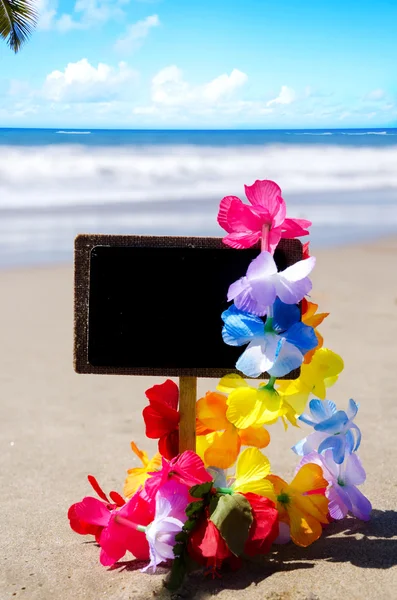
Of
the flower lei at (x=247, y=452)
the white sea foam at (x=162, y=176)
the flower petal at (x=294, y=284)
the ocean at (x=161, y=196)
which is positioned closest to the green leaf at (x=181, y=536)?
the flower lei at (x=247, y=452)

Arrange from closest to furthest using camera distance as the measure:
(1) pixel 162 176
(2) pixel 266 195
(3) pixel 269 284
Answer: (3) pixel 269 284
(2) pixel 266 195
(1) pixel 162 176

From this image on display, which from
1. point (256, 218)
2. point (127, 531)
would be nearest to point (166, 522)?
point (127, 531)

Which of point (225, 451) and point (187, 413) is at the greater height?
point (187, 413)

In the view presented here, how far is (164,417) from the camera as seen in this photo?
7.92 ft

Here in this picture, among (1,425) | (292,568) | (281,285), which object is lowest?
(1,425)

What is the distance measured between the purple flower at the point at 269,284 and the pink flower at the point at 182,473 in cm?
47

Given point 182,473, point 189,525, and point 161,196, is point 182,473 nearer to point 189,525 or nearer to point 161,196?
point 189,525

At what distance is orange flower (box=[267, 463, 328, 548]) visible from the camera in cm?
235

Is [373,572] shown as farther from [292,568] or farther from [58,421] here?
[58,421]

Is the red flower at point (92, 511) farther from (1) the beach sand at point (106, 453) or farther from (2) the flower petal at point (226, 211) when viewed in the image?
(2) the flower petal at point (226, 211)

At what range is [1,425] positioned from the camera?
12.8 feet

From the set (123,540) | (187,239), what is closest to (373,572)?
(123,540)

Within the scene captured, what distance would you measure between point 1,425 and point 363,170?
2027 cm

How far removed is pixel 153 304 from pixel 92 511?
2.17 ft
